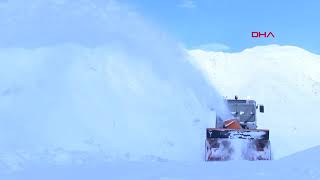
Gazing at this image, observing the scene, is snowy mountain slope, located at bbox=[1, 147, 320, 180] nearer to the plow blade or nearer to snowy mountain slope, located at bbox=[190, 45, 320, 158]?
the plow blade

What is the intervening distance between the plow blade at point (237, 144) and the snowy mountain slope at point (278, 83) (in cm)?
509

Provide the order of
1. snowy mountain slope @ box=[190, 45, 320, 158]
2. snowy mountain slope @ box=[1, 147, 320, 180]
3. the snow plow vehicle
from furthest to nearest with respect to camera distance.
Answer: snowy mountain slope @ box=[190, 45, 320, 158] → the snow plow vehicle → snowy mountain slope @ box=[1, 147, 320, 180]

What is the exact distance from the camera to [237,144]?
522 inches

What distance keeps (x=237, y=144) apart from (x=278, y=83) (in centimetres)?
2489

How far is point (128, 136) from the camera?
14914mm

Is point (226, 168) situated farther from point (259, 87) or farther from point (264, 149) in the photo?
point (259, 87)

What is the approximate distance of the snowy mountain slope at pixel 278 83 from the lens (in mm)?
24047

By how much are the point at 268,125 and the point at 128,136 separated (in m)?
11.8

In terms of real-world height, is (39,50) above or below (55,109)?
above

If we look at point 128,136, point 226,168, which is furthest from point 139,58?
point 226,168

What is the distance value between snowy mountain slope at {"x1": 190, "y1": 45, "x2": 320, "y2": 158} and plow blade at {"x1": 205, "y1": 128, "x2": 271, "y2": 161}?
509 centimetres

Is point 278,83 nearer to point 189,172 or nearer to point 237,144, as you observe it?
point 237,144

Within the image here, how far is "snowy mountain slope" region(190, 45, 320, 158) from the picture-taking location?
2405 cm

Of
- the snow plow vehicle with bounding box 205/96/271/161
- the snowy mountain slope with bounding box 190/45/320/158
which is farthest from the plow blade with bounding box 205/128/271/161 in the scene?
the snowy mountain slope with bounding box 190/45/320/158
